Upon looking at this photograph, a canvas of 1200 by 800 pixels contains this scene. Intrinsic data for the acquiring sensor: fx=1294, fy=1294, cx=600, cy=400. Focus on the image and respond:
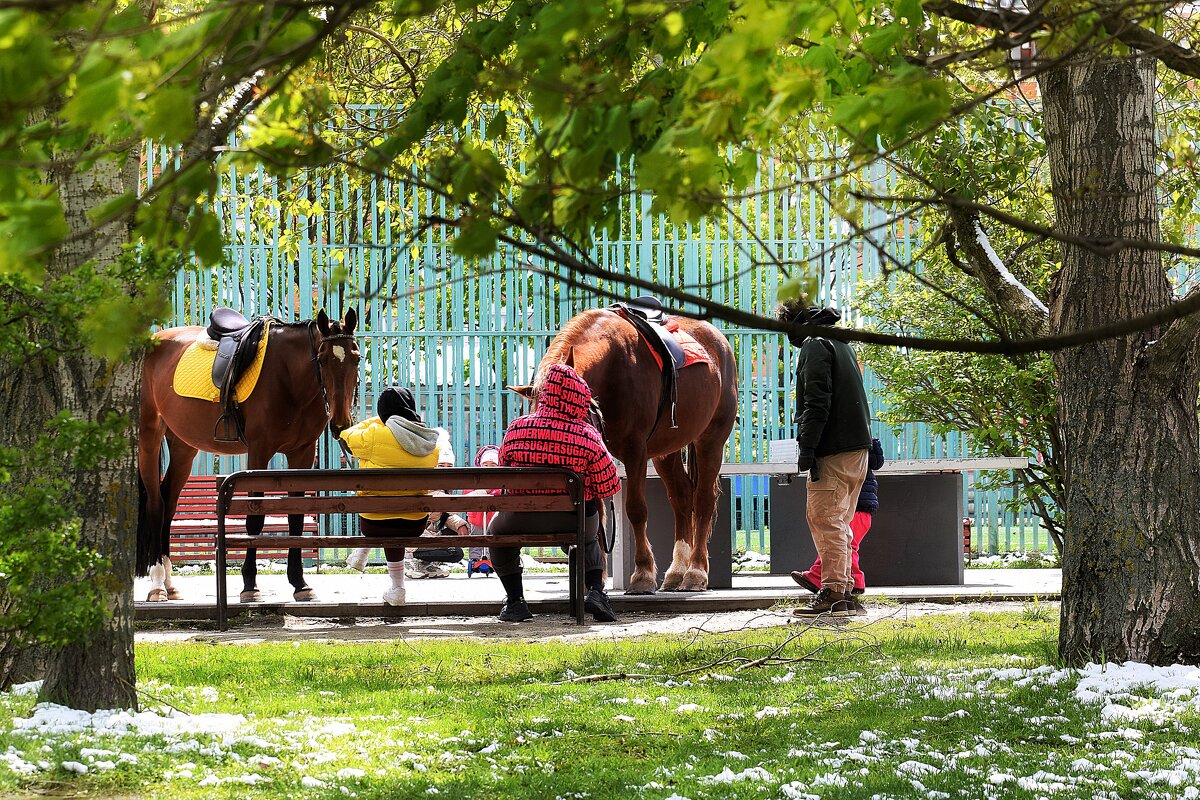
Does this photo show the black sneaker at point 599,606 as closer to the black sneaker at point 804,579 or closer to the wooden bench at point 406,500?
the wooden bench at point 406,500

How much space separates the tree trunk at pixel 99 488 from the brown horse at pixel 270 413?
4344 millimetres

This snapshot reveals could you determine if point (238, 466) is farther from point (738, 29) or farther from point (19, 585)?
point (738, 29)

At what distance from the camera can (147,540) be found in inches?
395

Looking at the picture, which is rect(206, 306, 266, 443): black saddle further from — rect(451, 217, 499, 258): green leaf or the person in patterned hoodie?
rect(451, 217, 499, 258): green leaf

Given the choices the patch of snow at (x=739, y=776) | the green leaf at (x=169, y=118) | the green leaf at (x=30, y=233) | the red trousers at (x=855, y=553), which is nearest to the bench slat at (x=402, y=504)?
the red trousers at (x=855, y=553)

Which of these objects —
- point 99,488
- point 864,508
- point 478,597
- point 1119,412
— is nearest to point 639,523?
point 478,597

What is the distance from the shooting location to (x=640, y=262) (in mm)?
16578

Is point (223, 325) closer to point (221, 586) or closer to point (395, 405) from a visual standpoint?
point (395, 405)

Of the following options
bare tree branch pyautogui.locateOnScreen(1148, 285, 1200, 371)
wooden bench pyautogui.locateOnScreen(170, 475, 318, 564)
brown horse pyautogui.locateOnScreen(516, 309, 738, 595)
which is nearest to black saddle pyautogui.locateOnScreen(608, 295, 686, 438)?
brown horse pyautogui.locateOnScreen(516, 309, 738, 595)

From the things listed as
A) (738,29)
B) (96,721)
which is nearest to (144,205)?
(738,29)

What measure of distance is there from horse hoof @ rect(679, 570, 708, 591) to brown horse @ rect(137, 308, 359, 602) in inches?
116

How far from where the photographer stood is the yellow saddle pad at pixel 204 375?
9883 mm

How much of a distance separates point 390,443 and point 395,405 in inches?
11.6

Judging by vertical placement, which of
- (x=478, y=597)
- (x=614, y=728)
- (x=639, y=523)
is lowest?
(x=478, y=597)
